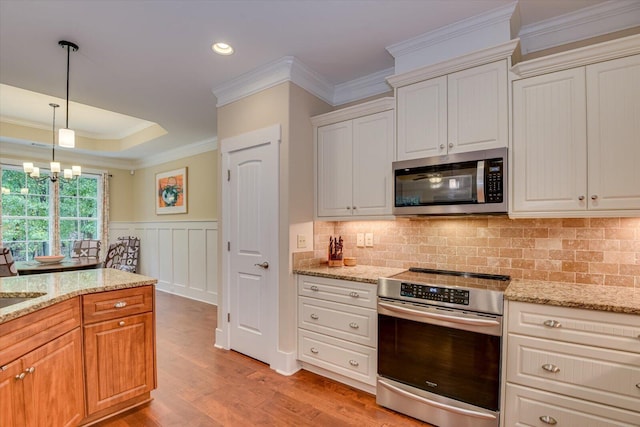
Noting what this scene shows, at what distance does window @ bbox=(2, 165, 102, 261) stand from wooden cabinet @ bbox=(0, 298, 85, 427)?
4967 mm

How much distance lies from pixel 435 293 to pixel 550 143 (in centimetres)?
121

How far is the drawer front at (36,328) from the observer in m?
1.43

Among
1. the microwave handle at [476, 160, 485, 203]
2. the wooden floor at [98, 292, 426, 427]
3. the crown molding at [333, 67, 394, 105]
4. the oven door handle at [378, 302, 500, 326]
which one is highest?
the crown molding at [333, 67, 394, 105]

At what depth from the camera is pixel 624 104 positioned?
1795 millimetres

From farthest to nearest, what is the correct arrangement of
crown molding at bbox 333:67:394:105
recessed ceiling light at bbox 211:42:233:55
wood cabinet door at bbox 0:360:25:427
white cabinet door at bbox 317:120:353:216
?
crown molding at bbox 333:67:394:105 → white cabinet door at bbox 317:120:353:216 → recessed ceiling light at bbox 211:42:233:55 → wood cabinet door at bbox 0:360:25:427

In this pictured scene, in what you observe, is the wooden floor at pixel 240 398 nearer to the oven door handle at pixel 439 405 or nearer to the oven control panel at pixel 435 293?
the oven door handle at pixel 439 405

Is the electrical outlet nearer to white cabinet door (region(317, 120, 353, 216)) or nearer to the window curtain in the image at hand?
white cabinet door (region(317, 120, 353, 216))

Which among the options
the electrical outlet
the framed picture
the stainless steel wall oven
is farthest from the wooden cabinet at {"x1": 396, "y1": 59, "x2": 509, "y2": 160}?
the framed picture

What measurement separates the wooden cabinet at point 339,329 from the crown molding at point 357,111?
1.46 meters

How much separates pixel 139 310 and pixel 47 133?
4.83m

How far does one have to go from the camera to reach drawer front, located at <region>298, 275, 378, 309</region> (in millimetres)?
2395

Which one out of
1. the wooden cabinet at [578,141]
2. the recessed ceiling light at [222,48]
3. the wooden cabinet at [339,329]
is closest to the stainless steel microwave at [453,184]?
the wooden cabinet at [578,141]

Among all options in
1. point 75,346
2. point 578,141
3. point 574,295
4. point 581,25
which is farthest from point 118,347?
point 581,25

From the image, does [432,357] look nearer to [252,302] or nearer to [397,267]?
[397,267]
